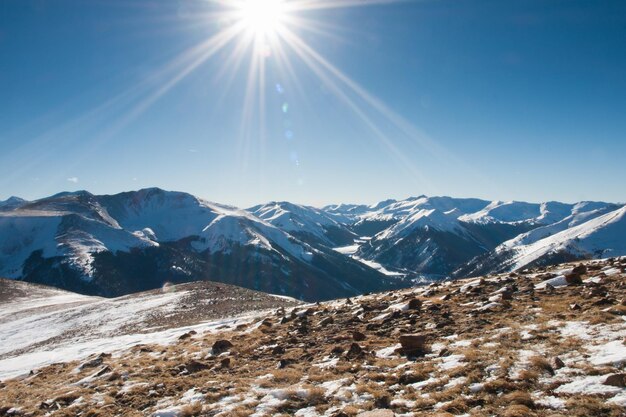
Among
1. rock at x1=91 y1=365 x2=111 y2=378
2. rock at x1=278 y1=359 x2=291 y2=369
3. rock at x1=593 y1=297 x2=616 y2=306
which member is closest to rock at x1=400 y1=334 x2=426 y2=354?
rock at x1=278 y1=359 x2=291 y2=369

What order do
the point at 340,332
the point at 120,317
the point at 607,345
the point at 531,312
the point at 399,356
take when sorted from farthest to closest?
the point at 120,317 → the point at 340,332 → the point at 531,312 → the point at 399,356 → the point at 607,345

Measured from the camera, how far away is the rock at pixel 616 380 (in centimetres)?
877

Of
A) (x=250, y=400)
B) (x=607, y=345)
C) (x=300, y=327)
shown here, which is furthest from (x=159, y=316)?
(x=607, y=345)

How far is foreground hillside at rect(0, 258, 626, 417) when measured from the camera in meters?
9.74

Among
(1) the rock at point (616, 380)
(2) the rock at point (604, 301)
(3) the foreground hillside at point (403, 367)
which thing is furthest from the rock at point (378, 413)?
(2) the rock at point (604, 301)

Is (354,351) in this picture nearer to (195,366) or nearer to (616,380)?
→ (195,366)

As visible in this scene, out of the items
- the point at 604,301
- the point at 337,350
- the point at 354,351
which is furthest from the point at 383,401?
the point at 604,301

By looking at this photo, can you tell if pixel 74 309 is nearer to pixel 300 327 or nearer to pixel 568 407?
pixel 300 327

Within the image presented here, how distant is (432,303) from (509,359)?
10.3 meters

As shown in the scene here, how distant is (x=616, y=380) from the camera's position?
8.85m

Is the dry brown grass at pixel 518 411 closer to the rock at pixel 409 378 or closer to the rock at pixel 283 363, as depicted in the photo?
the rock at pixel 409 378

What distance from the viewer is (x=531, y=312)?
650 inches

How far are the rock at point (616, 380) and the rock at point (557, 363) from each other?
1.44 metres

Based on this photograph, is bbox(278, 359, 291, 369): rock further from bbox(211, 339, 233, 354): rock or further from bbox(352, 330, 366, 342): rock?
bbox(211, 339, 233, 354): rock
